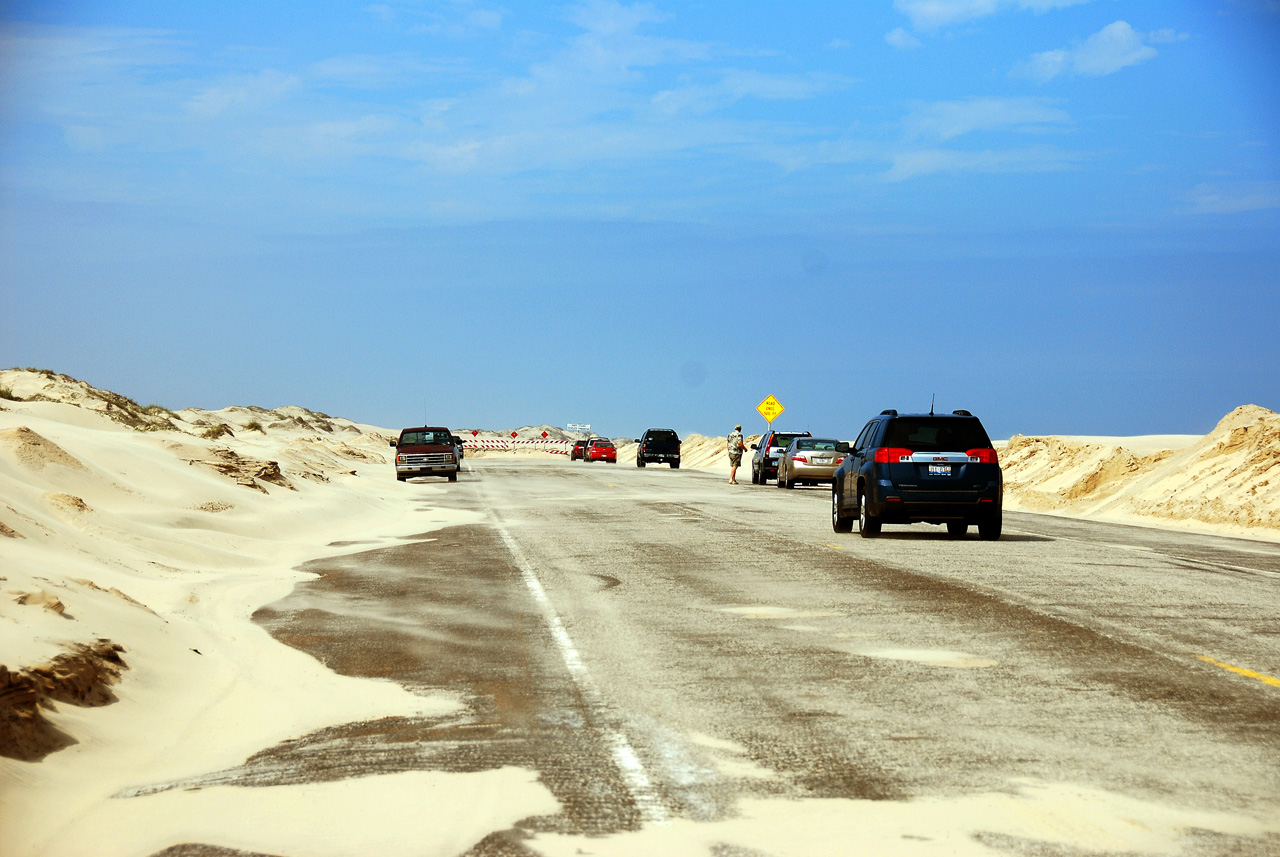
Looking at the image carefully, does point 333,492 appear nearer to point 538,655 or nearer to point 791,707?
point 538,655

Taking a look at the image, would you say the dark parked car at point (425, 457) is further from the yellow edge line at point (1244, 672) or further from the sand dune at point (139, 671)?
the yellow edge line at point (1244, 672)

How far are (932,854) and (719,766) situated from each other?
61.4 inches

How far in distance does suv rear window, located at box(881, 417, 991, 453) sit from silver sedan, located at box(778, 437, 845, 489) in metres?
20.3

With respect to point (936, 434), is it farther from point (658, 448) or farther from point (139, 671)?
point (658, 448)

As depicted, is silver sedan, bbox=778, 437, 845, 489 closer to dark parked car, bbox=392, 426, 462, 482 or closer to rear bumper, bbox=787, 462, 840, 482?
rear bumper, bbox=787, 462, 840, 482

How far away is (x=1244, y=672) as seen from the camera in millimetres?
8719

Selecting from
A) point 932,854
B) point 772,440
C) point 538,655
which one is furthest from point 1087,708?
point 772,440

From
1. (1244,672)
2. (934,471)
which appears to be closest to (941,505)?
(934,471)

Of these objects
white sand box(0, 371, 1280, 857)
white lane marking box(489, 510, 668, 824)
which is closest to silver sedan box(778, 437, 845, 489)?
white sand box(0, 371, 1280, 857)

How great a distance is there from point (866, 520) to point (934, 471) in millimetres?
1716

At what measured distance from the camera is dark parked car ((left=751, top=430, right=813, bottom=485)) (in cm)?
4616

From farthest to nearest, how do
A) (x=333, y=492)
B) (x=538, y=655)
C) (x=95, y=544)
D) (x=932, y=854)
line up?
(x=333, y=492) → (x=95, y=544) → (x=538, y=655) → (x=932, y=854)

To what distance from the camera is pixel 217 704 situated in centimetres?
820

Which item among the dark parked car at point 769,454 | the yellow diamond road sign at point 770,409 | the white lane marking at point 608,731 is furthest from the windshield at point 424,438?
the white lane marking at point 608,731
